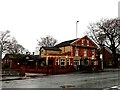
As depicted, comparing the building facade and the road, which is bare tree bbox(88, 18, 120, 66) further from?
the road

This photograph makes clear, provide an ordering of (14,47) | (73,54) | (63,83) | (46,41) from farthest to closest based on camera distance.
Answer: (46,41), (14,47), (73,54), (63,83)

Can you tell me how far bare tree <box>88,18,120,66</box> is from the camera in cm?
6469

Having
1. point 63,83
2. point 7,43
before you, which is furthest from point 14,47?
point 63,83

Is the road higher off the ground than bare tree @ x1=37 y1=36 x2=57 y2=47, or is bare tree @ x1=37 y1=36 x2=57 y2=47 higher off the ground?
bare tree @ x1=37 y1=36 x2=57 y2=47

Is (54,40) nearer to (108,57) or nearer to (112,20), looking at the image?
(108,57)

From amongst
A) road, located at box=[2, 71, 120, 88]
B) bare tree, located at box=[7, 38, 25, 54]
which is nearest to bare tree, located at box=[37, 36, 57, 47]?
bare tree, located at box=[7, 38, 25, 54]

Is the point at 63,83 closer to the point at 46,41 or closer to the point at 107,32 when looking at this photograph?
the point at 107,32

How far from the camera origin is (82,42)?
61281 mm

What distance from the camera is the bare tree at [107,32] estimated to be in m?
64.7

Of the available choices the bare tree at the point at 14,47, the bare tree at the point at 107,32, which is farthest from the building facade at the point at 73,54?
the bare tree at the point at 14,47

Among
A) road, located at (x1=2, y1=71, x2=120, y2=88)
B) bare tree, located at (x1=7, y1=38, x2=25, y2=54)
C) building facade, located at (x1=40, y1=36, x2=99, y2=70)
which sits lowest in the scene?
road, located at (x1=2, y1=71, x2=120, y2=88)

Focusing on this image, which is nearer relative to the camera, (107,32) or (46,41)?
(107,32)

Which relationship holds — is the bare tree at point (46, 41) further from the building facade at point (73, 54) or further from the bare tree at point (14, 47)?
the building facade at point (73, 54)

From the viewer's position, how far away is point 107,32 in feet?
217
